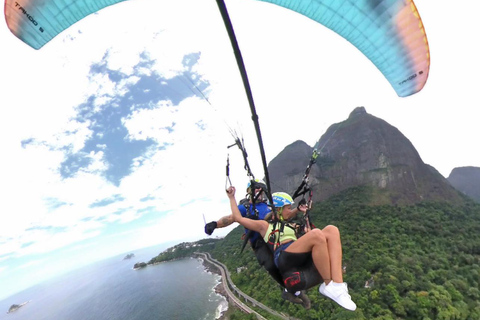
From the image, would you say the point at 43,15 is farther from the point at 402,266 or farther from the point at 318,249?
the point at 402,266

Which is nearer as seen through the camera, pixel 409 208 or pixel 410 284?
pixel 410 284

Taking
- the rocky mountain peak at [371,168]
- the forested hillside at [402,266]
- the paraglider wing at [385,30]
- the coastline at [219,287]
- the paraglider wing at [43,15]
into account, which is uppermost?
the paraglider wing at [43,15]

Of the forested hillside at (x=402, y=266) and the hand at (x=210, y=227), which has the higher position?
the hand at (x=210, y=227)

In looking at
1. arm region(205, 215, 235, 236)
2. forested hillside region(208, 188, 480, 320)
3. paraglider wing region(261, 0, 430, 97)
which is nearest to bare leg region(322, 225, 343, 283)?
arm region(205, 215, 235, 236)

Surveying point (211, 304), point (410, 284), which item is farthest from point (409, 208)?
point (211, 304)

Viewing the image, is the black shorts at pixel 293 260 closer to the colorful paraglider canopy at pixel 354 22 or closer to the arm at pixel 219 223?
the arm at pixel 219 223

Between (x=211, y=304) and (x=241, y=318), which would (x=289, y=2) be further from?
(x=211, y=304)

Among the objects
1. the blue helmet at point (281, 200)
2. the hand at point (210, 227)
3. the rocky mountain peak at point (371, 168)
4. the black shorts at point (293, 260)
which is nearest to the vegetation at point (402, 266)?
the rocky mountain peak at point (371, 168)
